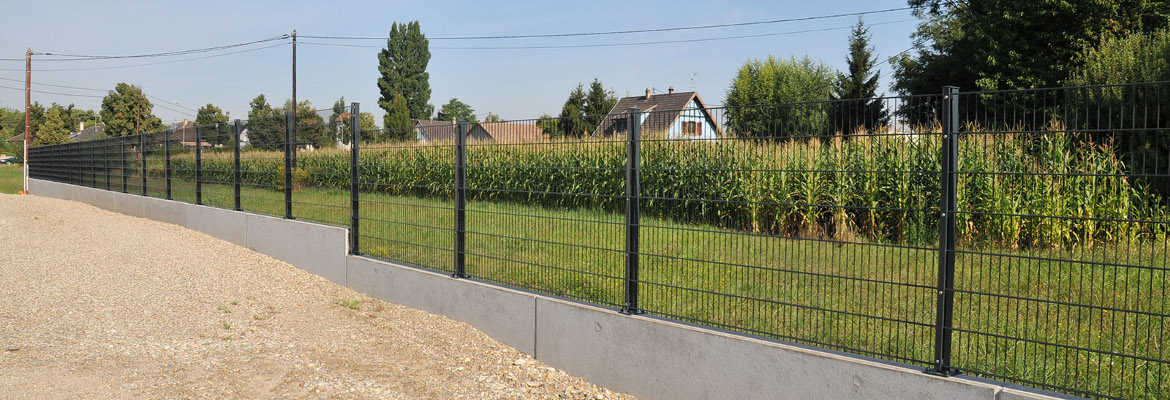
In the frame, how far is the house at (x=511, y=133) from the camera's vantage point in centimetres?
610

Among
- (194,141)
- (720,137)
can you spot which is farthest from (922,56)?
(720,137)

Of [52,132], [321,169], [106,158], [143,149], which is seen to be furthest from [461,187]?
[52,132]

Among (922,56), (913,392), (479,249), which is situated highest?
(922,56)

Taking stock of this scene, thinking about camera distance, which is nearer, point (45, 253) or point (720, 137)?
point (720, 137)

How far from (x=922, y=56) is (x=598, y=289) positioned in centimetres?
3702

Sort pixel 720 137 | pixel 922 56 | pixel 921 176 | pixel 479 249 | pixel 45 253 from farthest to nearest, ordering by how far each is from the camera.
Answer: pixel 922 56 → pixel 45 253 → pixel 479 249 → pixel 720 137 → pixel 921 176

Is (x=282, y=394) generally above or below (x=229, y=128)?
below

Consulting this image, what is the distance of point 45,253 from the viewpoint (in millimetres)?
10367

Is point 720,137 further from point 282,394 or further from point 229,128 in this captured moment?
point 229,128

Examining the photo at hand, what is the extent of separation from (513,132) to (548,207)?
0.78 m

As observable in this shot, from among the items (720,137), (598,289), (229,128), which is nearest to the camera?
(720,137)

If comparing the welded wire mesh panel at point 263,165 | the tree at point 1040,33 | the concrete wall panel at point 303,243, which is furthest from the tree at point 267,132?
the tree at point 1040,33

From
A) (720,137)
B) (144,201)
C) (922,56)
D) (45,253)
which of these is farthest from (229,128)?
(922,56)

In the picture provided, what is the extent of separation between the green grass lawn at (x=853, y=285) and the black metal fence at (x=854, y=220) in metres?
0.02
